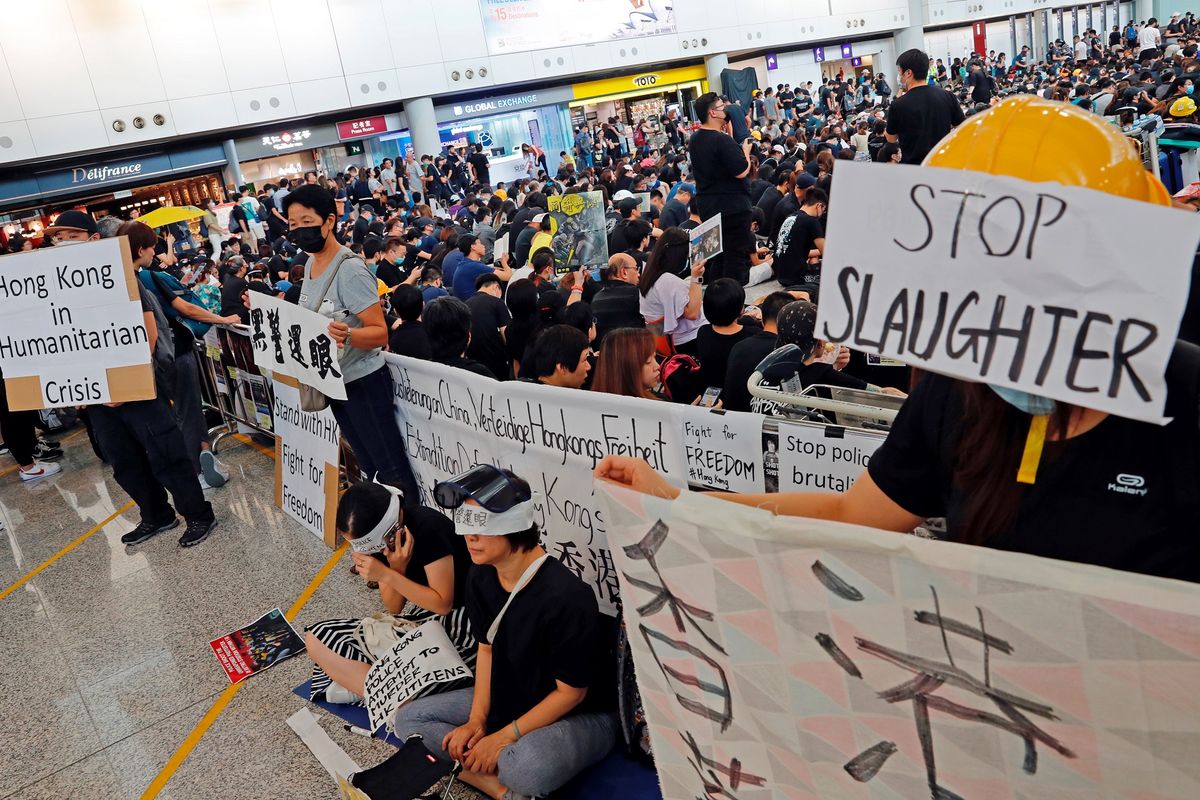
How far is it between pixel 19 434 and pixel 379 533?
6621 mm

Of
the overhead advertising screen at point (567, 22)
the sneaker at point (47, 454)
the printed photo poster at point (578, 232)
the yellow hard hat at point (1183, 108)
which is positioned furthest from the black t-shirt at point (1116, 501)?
the overhead advertising screen at point (567, 22)

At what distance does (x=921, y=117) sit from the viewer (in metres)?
6.93

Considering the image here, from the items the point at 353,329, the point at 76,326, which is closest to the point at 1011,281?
the point at 353,329

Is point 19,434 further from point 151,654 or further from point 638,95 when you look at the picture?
point 638,95

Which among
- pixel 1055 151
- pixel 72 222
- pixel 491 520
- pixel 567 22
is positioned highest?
pixel 567 22

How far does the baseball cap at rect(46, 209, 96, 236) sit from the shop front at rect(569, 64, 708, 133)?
1082 inches

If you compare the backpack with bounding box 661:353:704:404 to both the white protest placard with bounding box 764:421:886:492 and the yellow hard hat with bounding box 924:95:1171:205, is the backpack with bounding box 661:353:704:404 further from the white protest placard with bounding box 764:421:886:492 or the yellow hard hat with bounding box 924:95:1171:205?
the yellow hard hat with bounding box 924:95:1171:205

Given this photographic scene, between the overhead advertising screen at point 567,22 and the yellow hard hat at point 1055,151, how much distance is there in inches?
1172

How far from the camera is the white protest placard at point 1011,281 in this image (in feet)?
4.03

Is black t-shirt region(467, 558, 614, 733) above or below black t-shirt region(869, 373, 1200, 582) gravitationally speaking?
below

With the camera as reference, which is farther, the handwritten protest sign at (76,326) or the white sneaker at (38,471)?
the white sneaker at (38,471)

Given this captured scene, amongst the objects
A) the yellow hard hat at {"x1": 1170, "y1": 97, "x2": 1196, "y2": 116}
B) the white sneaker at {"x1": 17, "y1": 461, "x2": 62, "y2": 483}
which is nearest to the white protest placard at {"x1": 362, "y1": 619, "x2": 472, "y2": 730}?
the white sneaker at {"x1": 17, "y1": 461, "x2": 62, "y2": 483}

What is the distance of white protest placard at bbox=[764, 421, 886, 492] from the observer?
8.65 ft

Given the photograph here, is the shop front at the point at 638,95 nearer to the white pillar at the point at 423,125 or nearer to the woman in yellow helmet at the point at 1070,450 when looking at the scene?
the white pillar at the point at 423,125
